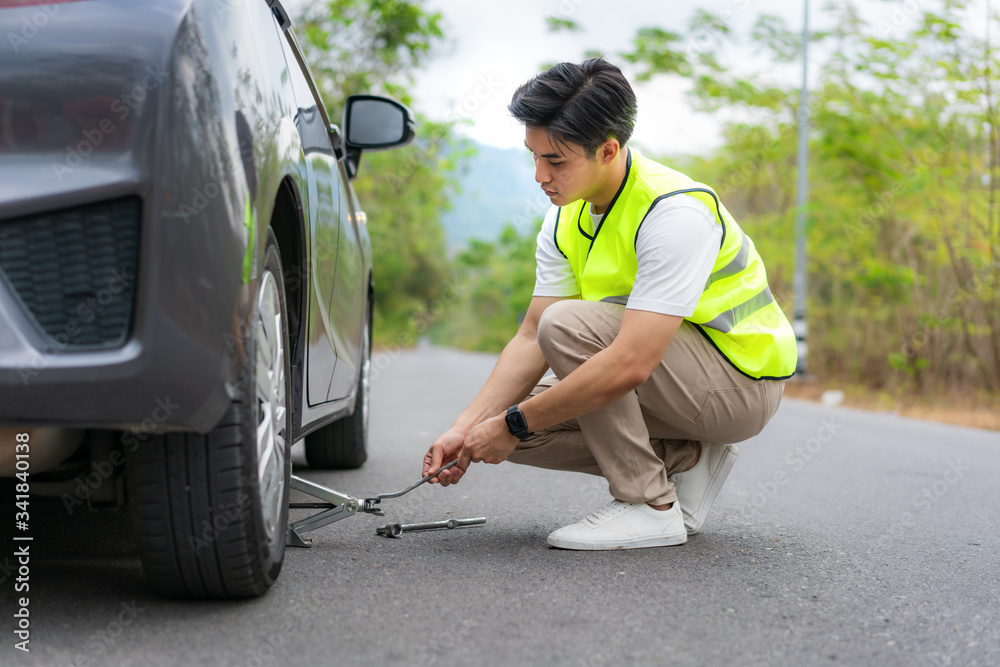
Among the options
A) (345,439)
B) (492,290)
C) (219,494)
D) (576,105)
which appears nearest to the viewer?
(219,494)

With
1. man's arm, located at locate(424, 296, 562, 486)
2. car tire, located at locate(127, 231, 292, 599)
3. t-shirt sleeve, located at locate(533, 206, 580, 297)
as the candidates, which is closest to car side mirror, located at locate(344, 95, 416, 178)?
t-shirt sleeve, located at locate(533, 206, 580, 297)

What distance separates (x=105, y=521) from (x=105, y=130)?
1.51m

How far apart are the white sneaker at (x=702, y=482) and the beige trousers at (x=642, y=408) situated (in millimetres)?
73

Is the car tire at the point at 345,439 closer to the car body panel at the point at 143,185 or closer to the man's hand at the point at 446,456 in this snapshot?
the man's hand at the point at 446,456

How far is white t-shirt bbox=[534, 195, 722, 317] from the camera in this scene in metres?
2.37

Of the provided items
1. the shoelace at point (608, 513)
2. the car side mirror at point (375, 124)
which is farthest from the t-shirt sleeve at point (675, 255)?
the car side mirror at point (375, 124)

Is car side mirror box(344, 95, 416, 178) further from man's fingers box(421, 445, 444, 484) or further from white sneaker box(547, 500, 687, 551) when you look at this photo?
white sneaker box(547, 500, 687, 551)

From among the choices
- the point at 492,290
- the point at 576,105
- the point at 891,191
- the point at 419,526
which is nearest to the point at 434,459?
the point at 419,526

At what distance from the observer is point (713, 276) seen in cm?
256

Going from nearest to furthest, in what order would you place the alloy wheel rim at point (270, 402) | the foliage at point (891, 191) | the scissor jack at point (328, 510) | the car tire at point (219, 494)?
1. the car tire at point (219, 494)
2. the alloy wheel rim at point (270, 402)
3. the scissor jack at point (328, 510)
4. the foliage at point (891, 191)

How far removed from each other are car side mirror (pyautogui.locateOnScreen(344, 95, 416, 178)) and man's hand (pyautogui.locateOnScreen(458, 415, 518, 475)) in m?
1.55

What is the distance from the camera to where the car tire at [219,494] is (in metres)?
1.67

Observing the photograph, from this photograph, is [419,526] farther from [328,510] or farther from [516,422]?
[516,422]

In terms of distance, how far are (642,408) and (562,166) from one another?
0.73 metres
